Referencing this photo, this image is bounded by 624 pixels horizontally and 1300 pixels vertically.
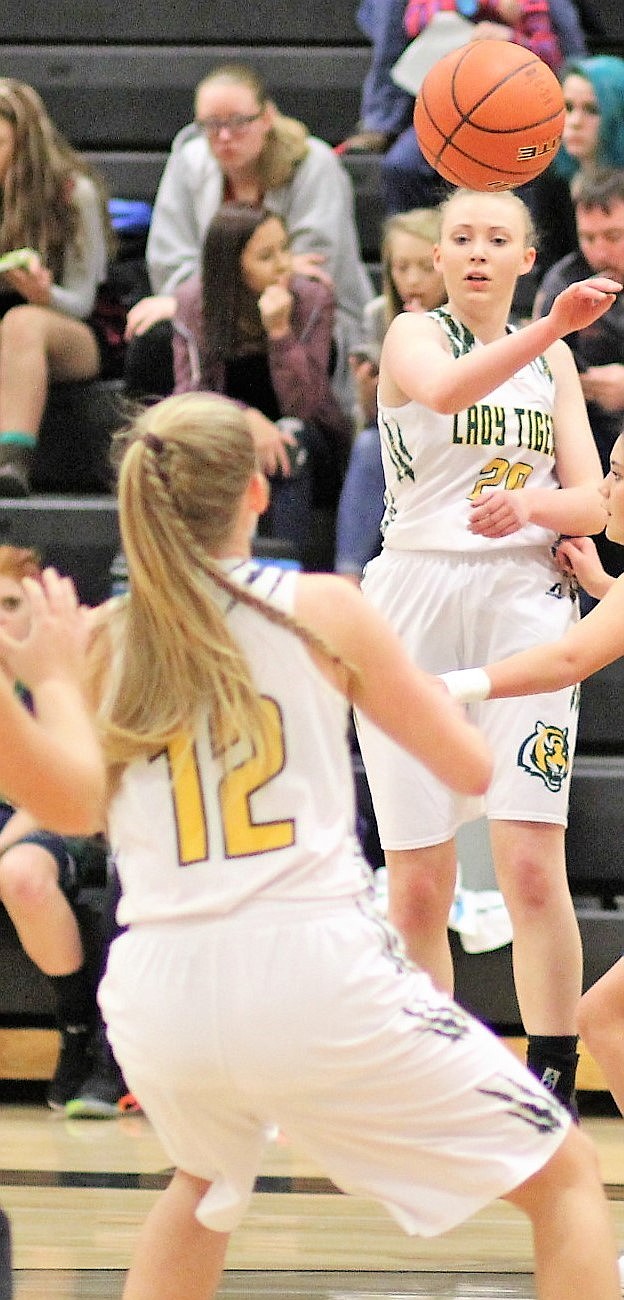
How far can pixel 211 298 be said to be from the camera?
549 centimetres

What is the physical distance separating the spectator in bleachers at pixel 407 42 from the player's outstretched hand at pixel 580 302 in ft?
9.33

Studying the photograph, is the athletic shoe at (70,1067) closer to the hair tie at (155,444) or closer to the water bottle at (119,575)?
the water bottle at (119,575)

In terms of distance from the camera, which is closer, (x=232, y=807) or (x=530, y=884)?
(x=232, y=807)

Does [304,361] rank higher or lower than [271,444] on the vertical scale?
higher

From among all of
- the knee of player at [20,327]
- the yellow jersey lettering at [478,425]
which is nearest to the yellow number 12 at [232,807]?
the yellow jersey lettering at [478,425]

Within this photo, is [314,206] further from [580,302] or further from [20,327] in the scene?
[580,302]

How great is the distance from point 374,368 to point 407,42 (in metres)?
1.56

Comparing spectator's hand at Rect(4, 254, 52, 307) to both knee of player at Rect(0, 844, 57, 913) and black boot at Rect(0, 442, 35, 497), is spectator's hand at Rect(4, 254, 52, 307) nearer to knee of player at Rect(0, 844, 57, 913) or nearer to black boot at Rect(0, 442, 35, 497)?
black boot at Rect(0, 442, 35, 497)

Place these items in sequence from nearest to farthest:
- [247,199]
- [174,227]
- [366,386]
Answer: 1. [366,386]
2. [247,199]
3. [174,227]

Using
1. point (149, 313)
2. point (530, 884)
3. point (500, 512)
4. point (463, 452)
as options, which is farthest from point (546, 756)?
point (149, 313)

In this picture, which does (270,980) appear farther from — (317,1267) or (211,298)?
(211,298)

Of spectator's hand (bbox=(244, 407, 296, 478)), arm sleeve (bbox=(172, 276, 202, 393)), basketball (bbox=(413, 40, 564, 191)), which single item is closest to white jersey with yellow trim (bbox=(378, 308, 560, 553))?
Result: basketball (bbox=(413, 40, 564, 191))

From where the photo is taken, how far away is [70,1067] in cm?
463

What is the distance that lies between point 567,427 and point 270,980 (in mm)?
1776
